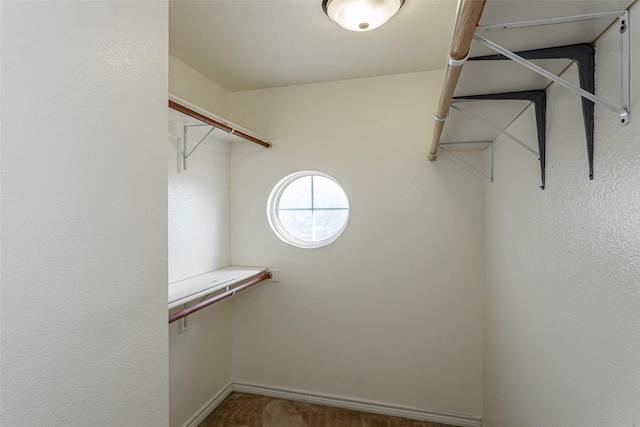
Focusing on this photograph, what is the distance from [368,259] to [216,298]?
1032 mm

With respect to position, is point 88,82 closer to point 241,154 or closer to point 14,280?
point 14,280

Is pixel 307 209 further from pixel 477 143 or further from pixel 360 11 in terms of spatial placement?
pixel 360 11

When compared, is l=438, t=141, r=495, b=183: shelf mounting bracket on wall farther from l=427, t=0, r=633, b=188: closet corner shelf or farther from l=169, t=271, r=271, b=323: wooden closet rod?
l=169, t=271, r=271, b=323: wooden closet rod

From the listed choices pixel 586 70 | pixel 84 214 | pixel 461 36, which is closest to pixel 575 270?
pixel 586 70

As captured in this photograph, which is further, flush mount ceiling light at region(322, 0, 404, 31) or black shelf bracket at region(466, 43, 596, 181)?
flush mount ceiling light at region(322, 0, 404, 31)

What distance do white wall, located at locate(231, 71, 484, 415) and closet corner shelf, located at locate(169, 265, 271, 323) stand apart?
0.15 m

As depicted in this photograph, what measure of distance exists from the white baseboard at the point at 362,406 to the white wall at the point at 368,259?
0.04m

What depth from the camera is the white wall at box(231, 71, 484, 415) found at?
7.36ft

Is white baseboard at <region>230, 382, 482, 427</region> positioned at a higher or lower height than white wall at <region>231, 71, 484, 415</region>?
lower

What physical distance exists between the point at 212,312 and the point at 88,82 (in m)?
1.83

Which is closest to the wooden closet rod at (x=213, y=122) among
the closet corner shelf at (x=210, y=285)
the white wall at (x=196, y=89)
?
the white wall at (x=196, y=89)

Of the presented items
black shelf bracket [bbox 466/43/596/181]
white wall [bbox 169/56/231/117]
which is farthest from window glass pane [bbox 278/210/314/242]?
black shelf bracket [bbox 466/43/596/181]

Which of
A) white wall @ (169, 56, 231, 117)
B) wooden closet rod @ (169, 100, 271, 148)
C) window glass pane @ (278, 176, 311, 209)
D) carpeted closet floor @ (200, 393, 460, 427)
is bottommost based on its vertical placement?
carpeted closet floor @ (200, 393, 460, 427)

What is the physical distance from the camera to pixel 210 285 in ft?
6.44
